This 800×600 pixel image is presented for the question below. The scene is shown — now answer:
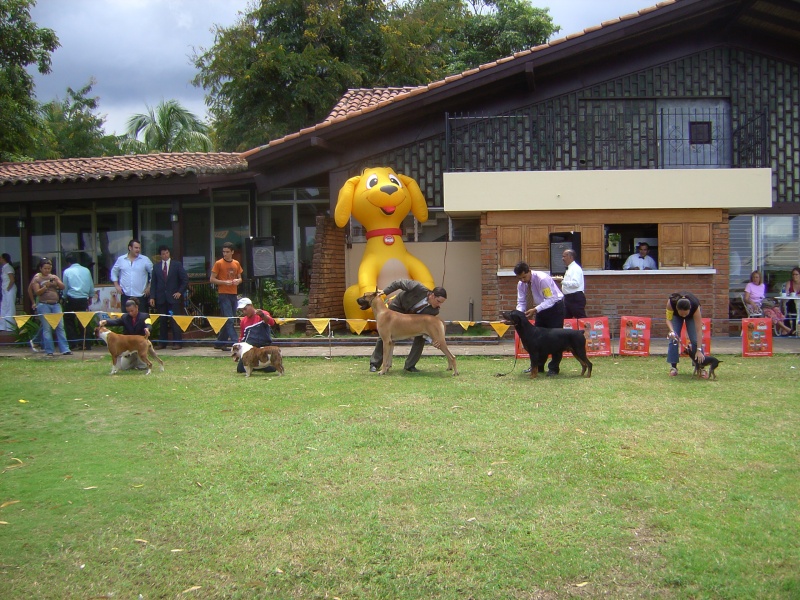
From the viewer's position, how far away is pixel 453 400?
8.66 metres

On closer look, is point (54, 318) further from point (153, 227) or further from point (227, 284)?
point (153, 227)

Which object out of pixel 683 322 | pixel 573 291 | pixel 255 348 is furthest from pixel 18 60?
pixel 683 322

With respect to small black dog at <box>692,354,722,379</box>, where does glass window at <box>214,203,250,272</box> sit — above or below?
above

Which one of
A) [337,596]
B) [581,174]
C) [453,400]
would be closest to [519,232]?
[581,174]

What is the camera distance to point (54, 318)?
1314cm

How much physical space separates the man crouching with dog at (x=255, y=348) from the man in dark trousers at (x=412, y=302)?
1.38m

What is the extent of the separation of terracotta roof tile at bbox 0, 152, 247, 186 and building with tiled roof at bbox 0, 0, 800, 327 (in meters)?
0.15

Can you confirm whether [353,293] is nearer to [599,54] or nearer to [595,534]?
[599,54]

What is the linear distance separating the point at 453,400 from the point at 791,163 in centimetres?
1057

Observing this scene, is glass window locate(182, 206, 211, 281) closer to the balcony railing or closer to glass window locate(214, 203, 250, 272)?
glass window locate(214, 203, 250, 272)

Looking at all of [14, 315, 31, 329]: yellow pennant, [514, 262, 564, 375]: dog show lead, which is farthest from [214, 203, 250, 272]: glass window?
[514, 262, 564, 375]: dog show lead

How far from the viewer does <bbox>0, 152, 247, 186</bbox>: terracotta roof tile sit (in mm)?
15273

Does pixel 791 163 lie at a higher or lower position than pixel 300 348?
higher

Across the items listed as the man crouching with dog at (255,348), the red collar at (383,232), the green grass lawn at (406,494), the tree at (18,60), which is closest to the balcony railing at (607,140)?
the red collar at (383,232)
